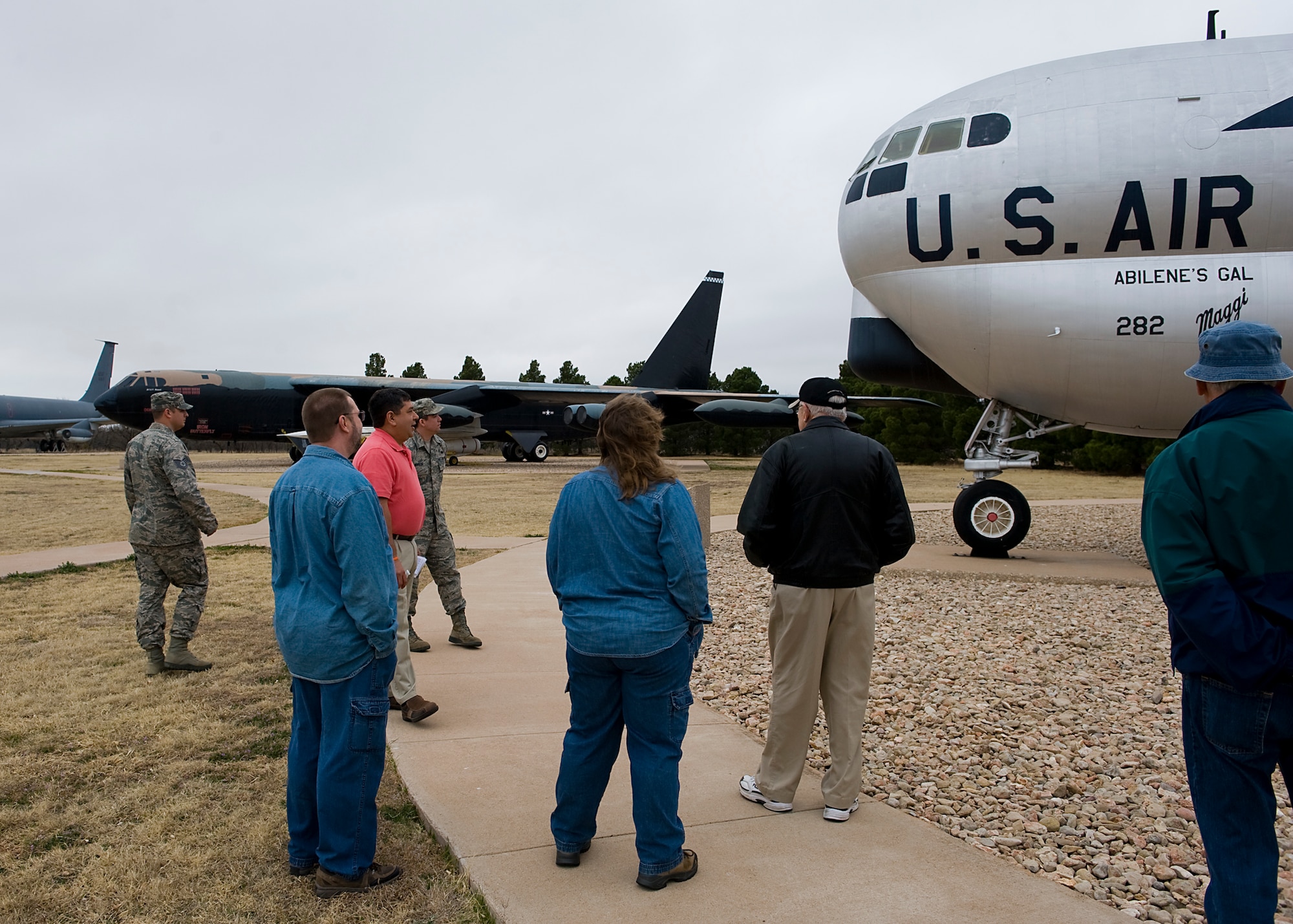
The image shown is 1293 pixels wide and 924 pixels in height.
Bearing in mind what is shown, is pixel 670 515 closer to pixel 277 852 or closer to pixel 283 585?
pixel 283 585

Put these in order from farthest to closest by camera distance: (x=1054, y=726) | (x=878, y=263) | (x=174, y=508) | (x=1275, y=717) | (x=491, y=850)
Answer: (x=878, y=263)
(x=174, y=508)
(x=1054, y=726)
(x=491, y=850)
(x=1275, y=717)

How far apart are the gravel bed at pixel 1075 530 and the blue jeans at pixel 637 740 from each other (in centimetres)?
825

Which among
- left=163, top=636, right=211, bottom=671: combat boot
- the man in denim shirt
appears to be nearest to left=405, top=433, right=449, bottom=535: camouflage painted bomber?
left=163, top=636, right=211, bottom=671: combat boot

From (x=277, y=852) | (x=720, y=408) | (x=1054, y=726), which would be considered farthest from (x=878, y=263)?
(x=720, y=408)

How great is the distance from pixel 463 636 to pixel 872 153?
802 cm

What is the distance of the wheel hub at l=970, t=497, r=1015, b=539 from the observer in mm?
10547

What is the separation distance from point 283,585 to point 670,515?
1433mm

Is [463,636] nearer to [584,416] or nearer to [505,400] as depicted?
[584,416]

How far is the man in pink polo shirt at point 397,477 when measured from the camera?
423cm

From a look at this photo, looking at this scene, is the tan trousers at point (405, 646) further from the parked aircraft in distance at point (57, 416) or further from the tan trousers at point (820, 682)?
the parked aircraft in distance at point (57, 416)

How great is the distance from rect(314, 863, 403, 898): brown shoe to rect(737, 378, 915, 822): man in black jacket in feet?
5.16

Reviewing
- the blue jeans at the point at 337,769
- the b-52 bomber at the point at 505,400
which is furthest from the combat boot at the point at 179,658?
the b-52 bomber at the point at 505,400

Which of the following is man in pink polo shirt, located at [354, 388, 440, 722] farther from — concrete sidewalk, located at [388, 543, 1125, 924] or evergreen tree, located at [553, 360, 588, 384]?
evergreen tree, located at [553, 360, 588, 384]

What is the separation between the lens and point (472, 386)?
32.8 metres
